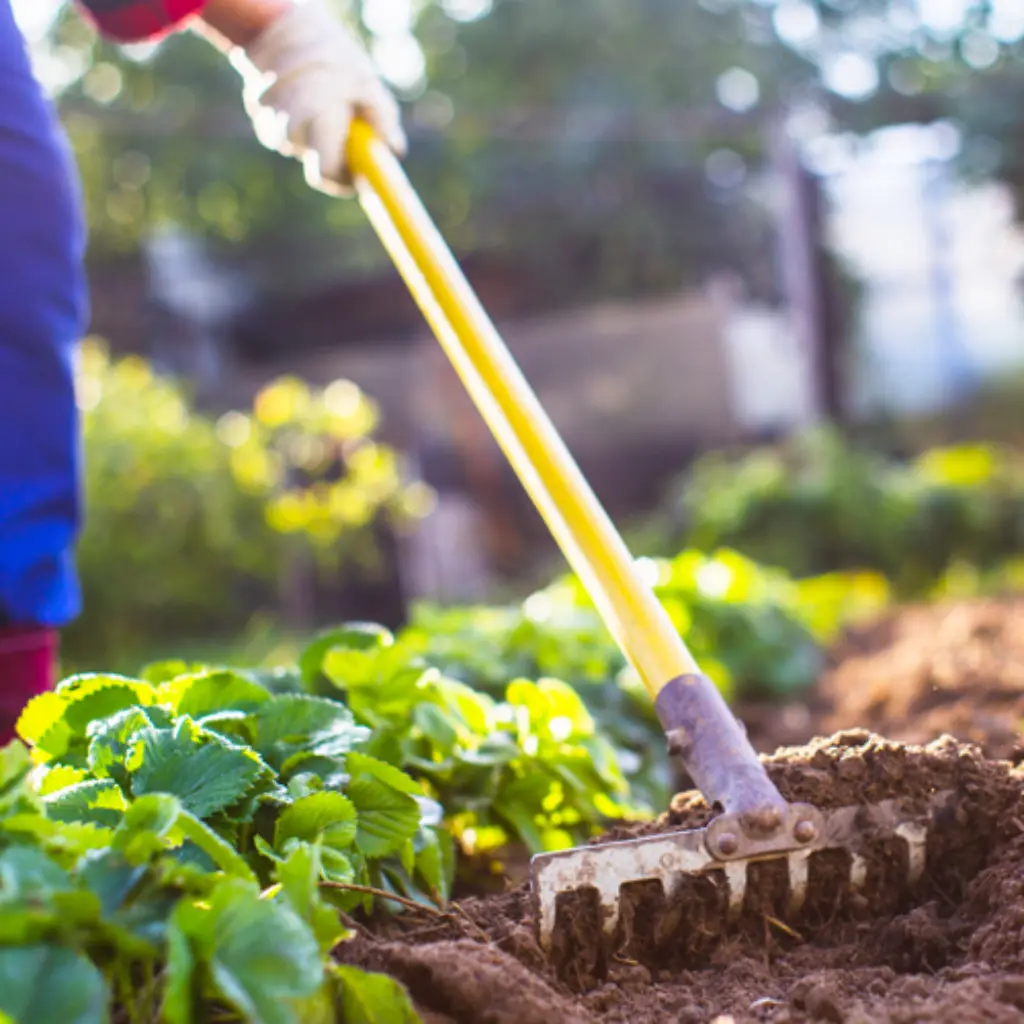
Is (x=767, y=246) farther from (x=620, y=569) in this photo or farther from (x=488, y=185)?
(x=620, y=569)

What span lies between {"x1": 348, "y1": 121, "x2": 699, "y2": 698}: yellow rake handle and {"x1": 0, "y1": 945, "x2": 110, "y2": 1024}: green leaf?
2.77ft

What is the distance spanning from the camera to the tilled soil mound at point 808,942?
1139 mm

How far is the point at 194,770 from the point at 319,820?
0.44 ft

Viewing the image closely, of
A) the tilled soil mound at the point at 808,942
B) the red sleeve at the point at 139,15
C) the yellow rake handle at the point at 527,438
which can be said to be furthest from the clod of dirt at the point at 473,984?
the red sleeve at the point at 139,15

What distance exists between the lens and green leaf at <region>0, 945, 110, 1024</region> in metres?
0.84

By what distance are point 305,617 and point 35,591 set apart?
158 inches

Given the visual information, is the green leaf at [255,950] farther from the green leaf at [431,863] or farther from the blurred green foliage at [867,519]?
the blurred green foliage at [867,519]

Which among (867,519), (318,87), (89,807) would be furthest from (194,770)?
(867,519)

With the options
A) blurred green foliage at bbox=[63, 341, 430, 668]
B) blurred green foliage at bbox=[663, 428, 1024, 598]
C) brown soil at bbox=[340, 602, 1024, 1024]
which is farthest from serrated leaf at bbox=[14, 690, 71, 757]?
blurred green foliage at bbox=[663, 428, 1024, 598]

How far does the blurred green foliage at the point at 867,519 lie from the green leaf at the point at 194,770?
5618 millimetres

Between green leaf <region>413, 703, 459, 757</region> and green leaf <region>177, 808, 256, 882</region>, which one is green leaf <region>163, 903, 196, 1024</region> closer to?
green leaf <region>177, 808, 256, 882</region>

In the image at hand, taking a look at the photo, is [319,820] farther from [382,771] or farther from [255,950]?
[255,950]

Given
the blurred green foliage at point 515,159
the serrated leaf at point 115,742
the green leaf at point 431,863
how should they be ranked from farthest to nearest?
1. the blurred green foliage at point 515,159
2. the green leaf at point 431,863
3. the serrated leaf at point 115,742

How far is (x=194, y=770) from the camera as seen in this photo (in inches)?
46.7
